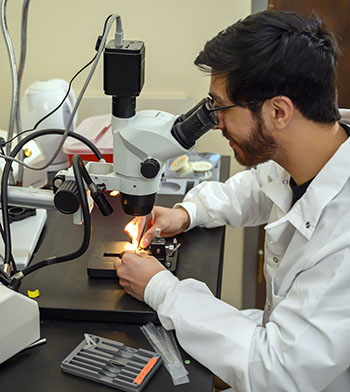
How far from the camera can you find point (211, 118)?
3.90 feet

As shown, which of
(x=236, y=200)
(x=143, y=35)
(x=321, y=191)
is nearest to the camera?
(x=321, y=191)

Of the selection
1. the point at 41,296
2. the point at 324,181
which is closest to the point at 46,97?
the point at 41,296

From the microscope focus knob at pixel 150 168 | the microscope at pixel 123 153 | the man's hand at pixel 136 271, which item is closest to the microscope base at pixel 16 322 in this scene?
the microscope at pixel 123 153

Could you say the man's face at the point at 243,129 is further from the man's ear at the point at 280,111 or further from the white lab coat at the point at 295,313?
the white lab coat at the point at 295,313

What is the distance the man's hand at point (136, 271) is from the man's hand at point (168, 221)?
0.17 metres

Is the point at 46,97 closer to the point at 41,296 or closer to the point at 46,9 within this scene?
the point at 46,9

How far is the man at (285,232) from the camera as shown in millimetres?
1140

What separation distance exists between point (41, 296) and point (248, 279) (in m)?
1.62

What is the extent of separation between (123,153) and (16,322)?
41 cm

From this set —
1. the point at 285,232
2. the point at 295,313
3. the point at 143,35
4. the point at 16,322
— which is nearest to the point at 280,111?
the point at 285,232

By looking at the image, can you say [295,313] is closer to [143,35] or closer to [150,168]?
[150,168]

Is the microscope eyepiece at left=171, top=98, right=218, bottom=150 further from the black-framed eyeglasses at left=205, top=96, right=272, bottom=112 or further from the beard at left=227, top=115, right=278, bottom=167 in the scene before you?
the beard at left=227, top=115, right=278, bottom=167

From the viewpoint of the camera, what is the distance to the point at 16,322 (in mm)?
1147

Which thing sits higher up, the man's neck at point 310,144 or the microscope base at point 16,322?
the man's neck at point 310,144
